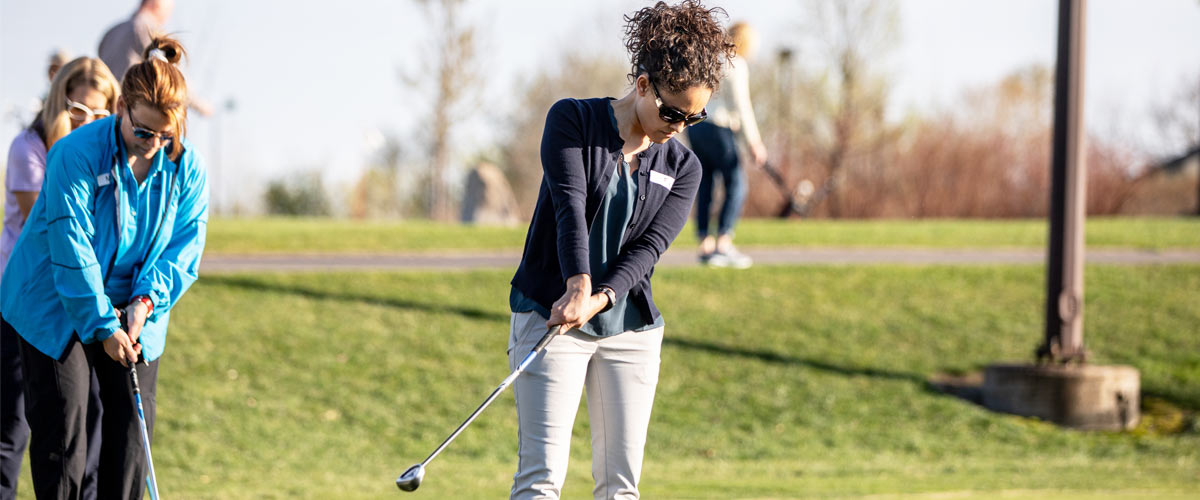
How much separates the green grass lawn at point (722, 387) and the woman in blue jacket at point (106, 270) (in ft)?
8.44

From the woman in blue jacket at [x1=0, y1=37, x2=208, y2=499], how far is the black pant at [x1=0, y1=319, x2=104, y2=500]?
5cm

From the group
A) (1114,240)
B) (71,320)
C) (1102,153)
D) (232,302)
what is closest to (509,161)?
(1102,153)

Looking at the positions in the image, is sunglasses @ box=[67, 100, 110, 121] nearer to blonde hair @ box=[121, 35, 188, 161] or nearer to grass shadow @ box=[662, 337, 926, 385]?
blonde hair @ box=[121, 35, 188, 161]

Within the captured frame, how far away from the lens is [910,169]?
29031mm

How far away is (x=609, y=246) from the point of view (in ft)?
11.4

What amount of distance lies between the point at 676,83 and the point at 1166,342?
343 inches

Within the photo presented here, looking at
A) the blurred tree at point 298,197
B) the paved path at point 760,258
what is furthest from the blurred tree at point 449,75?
the paved path at point 760,258

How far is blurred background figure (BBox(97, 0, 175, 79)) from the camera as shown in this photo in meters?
5.56

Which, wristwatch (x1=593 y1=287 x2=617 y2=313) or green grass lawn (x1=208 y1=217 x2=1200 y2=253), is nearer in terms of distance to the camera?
wristwatch (x1=593 y1=287 x2=617 y2=313)

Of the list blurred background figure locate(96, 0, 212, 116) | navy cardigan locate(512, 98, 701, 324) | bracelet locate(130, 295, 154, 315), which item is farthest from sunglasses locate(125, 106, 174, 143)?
blurred background figure locate(96, 0, 212, 116)

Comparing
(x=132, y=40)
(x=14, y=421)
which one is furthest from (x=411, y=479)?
(x=132, y=40)

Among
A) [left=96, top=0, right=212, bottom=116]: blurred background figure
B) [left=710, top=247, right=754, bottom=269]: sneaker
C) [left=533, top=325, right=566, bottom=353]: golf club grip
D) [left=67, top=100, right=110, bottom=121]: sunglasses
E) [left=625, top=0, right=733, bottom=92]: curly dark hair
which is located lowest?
[left=710, top=247, right=754, bottom=269]: sneaker

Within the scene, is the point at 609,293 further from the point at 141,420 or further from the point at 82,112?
the point at 82,112

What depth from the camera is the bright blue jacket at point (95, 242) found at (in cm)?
364
